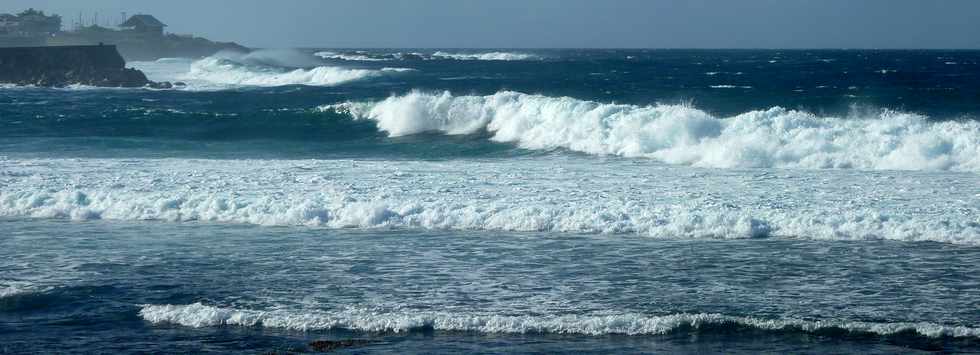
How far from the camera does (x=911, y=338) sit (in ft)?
27.6

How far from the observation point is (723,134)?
22391 mm

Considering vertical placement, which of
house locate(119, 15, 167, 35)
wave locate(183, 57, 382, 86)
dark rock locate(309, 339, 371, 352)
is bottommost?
dark rock locate(309, 339, 371, 352)

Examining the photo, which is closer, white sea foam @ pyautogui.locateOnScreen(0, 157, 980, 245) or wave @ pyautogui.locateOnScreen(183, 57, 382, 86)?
white sea foam @ pyautogui.locateOnScreen(0, 157, 980, 245)

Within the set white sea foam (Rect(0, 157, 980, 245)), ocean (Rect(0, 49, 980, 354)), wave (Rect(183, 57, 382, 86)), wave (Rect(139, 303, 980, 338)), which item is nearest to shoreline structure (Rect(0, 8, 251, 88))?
wave (Rect(183, 57, 382, 86))

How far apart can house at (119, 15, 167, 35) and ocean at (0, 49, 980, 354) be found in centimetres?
10451

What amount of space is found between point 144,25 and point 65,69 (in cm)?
7246

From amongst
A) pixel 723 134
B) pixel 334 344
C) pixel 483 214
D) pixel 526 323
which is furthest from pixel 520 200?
pixel 723 134

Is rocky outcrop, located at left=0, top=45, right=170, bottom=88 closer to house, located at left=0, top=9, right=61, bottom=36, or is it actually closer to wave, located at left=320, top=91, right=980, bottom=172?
wave, located at left=320, top=91, right=980, bottom=172

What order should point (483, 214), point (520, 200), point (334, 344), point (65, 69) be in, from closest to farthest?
point (334, 344)
point (483, 214)
point (520, 200)
point (65, 69)

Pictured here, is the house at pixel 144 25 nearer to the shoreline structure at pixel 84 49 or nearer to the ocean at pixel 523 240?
the shoreline structure at pixel 84 49

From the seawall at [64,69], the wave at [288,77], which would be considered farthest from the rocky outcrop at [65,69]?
the wave at [288,77]

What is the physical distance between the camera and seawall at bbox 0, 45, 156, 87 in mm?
56719

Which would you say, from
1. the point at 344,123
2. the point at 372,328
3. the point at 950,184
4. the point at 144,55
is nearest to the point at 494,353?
the point at 372,328

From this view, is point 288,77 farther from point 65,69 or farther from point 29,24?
point 29,24
